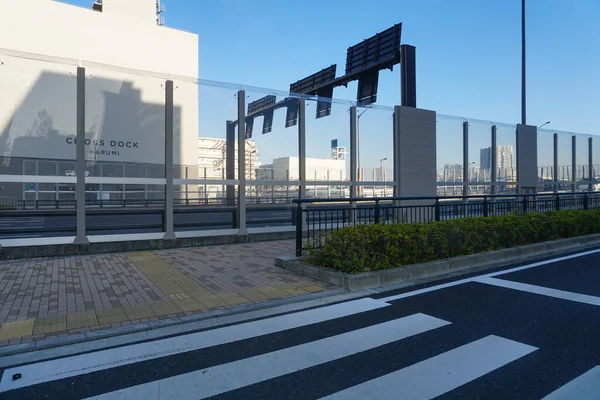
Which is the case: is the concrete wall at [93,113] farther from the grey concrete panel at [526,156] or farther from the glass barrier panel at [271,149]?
the grey concrete panel at [526,156]

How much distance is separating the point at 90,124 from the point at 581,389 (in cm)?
939

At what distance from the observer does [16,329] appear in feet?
14.9

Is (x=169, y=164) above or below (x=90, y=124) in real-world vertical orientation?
below

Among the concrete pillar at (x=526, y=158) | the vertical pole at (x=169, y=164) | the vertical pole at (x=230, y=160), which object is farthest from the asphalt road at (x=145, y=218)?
the concrete pillar at (x=526, y=158)

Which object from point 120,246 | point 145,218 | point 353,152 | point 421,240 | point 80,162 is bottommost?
point 120,246

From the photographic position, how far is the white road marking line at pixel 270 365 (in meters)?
3.23

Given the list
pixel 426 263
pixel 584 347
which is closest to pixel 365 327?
pixel 584 347

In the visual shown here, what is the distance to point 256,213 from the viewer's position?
440 inches

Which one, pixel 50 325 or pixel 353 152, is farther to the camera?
pixel 353 152

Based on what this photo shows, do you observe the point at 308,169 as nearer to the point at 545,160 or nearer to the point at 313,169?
the point at 313,169

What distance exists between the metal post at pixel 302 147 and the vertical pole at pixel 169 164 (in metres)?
3.54

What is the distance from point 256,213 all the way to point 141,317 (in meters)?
6.35

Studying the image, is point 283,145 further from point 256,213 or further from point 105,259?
point 105,259

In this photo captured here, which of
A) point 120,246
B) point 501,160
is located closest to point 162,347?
point 120,246
